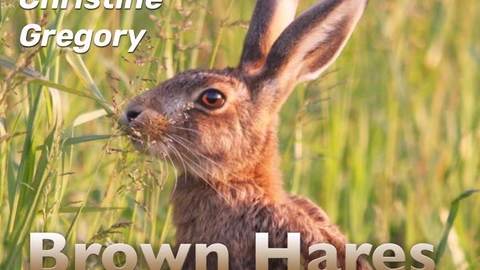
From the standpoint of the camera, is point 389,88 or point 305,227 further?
point 389,88

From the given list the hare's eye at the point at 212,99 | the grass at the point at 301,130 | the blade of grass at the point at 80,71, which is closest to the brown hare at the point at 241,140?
the hare's eye at the point at 212,99

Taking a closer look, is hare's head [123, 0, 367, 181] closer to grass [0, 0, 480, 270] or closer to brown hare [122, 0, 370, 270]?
brown hare [122, 0, 370, 270]

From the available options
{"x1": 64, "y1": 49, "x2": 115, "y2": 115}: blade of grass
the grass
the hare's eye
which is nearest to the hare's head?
the hare's eye

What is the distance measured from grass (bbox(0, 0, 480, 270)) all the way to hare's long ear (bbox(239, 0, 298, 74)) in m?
0.08

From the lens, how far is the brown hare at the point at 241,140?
4.90 meters

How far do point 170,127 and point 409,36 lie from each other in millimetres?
3202

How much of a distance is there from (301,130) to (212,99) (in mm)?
1224

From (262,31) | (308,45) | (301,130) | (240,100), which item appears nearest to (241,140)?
(240,100)

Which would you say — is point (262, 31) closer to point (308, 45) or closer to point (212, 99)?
point (308, 45)

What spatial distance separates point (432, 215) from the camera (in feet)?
19.7

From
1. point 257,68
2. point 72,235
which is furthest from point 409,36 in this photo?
point 72,235

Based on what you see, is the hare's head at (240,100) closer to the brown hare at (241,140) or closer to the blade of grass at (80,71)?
the brown hare at (241,140)

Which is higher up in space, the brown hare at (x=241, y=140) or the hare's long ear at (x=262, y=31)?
the hare's long ear at (x=262, y=31)

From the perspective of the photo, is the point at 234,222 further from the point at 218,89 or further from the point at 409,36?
the point at 409,36
